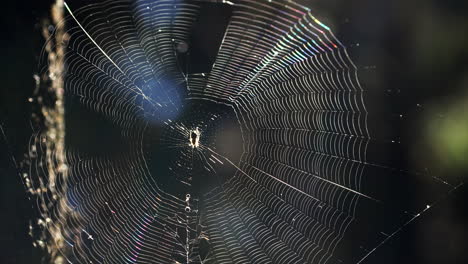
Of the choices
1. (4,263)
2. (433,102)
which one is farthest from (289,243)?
(4,263)

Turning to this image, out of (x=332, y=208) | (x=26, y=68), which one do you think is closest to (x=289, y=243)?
(x=332, y=208)

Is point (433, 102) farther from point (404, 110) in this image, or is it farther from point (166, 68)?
point (166, 68)

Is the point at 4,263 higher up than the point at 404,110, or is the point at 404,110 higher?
the point at 404,110

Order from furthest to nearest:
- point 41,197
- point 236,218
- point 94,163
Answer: point 236,218 < point 94,163 < point 41,197

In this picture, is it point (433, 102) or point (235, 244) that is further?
point (235, 244)

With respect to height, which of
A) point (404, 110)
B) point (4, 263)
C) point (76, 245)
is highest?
point (404, 110)

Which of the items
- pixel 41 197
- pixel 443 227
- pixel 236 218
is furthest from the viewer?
pixel 236 218

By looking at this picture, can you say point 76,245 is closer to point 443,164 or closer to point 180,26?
point 180,26
